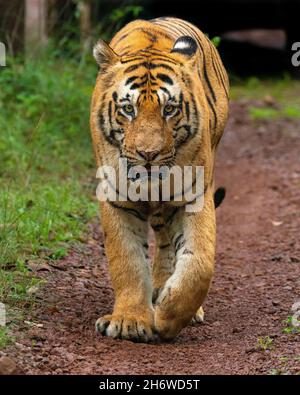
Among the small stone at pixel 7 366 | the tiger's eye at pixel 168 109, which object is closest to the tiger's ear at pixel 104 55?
the tiger's eye at pixel 168 109

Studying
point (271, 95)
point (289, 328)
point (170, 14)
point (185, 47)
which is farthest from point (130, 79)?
point (170, 14)

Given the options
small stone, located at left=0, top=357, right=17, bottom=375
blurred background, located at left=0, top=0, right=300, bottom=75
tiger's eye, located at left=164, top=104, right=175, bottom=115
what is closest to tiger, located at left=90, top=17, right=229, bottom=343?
tiger's eye, located at left=164, top=104, right=175, bottom=115

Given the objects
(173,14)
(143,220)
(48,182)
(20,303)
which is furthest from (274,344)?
(173,14)

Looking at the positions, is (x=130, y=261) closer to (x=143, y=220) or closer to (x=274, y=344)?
(x=143, y=220)

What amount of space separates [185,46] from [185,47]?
0.01 metres

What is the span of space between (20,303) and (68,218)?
72.1 inches

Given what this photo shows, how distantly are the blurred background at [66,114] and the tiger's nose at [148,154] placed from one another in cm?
103

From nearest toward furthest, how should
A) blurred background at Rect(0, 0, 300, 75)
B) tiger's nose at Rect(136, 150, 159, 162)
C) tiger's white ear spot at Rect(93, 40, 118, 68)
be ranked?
tiger's nose at Rect(136, 150, 159, 162) < tiger's white ear spot at Rect(93, 40, 118, 68) < blurred background at Rect(0, 0, 300, 75)

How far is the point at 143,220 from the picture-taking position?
5.22 m

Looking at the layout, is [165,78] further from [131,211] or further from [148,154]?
[131,211]

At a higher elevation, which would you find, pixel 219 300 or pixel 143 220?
pixel 143 220

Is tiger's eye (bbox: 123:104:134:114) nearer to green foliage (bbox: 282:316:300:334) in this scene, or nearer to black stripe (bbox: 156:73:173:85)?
black stripe (bbox: 156:73:173:85)

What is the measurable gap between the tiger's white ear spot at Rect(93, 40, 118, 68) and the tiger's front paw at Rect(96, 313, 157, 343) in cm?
126

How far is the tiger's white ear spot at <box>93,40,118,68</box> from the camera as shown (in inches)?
199
